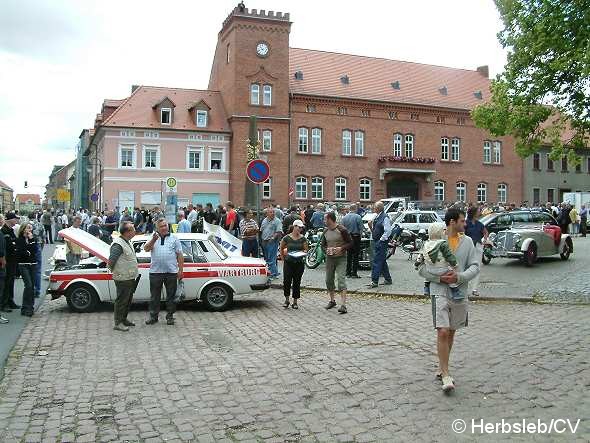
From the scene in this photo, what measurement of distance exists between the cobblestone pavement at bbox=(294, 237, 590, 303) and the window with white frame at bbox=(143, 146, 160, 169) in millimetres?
32156

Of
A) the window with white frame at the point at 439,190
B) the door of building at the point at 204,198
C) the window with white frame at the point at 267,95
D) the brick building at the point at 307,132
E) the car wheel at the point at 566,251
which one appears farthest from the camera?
the window with white frame at the point at 439,190

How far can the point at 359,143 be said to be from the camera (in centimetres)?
5362

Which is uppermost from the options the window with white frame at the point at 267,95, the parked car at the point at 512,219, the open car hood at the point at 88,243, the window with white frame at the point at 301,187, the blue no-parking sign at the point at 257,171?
the window with white frame at the point at 267,95

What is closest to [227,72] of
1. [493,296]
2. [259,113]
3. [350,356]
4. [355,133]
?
[259,113]

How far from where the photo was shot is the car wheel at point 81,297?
11703mm

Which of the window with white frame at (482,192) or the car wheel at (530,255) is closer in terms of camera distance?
the car wheel at (530,255)

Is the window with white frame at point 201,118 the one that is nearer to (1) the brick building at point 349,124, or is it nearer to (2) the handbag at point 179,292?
(1) the brick building at point 349,124

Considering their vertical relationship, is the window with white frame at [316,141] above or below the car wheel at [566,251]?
above

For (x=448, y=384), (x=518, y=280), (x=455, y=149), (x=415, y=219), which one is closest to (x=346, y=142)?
(x=455, y=149)

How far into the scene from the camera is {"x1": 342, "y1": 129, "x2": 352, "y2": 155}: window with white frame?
52938mm

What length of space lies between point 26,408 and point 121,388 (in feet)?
3.20

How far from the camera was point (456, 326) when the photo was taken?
6434mm

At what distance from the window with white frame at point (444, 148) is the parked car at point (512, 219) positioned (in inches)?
1384

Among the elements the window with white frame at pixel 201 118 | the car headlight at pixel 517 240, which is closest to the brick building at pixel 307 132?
the window with white frame at pixel 201 118
